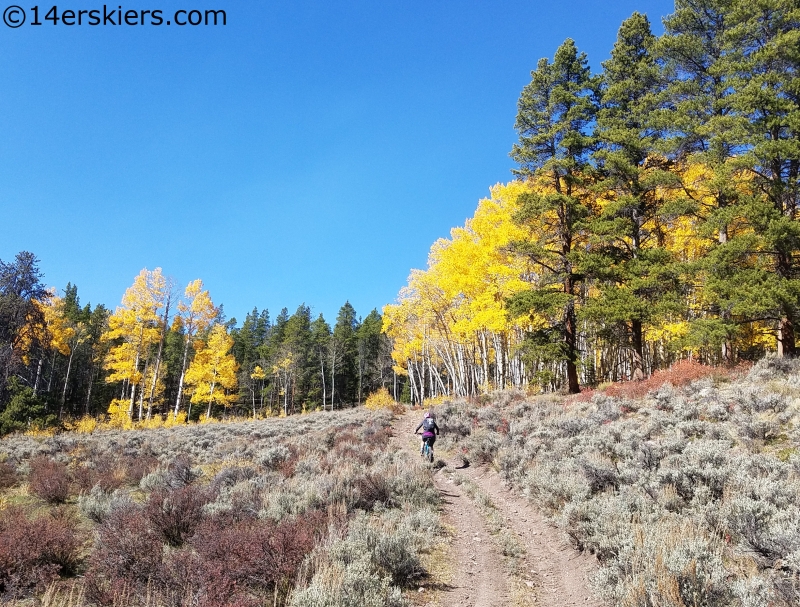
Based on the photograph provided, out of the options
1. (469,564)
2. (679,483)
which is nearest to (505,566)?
(469,564)

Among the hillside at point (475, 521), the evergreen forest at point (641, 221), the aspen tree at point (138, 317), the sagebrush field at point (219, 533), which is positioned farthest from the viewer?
the aspen tree at point (138, 317)

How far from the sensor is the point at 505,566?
249 inches

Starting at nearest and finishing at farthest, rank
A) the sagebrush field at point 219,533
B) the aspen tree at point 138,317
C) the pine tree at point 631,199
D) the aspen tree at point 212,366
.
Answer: the sagebrush field at point 219,533 → the pine tree at point 631,199 → the aspen tree at point 138,317 → the aspen tree at point 212,366

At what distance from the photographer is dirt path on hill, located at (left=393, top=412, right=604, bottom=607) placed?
17.7 ft

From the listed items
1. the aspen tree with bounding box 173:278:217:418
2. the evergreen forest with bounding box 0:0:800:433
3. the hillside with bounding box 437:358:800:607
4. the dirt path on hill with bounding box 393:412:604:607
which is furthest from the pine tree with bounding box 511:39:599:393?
the aspen tree with bounding box 173:278:217:418

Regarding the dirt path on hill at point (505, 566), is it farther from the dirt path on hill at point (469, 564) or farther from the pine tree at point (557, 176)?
the pine tree at point (557, 176)

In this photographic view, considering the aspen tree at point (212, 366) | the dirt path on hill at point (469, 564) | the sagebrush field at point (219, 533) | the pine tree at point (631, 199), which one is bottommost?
the dirt path on hill at point (469, 564)

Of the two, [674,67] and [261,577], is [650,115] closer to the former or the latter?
[674,67]

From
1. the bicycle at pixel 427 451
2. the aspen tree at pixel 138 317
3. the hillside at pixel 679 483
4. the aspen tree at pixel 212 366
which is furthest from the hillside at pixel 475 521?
the aspen tree at pixel 212 366

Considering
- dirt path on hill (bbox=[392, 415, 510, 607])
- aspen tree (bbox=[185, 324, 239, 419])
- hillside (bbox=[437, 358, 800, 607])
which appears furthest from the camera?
aspen tree (bbox=[185, 324, 239, 419])

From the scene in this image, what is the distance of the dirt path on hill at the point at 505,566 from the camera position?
5.41 meters

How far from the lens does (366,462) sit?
470 inches

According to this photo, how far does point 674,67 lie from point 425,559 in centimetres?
2053

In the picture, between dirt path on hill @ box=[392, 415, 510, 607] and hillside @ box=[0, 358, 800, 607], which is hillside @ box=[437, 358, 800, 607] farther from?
dirt path on hill @ box=[392, 415, 510, 607]
